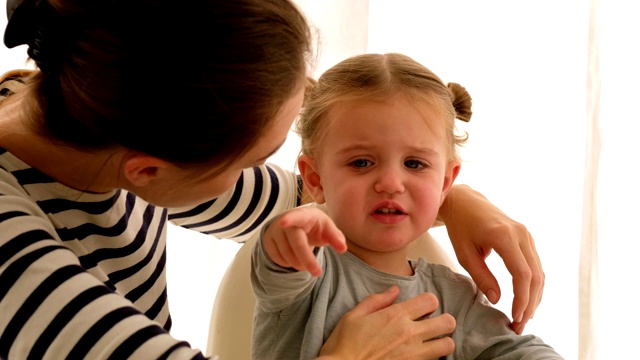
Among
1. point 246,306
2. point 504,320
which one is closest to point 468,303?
point 504,320

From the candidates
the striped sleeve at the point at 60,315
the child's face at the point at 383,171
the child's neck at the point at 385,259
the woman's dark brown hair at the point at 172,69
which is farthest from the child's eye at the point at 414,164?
the striped sleeve at the point at 60,315

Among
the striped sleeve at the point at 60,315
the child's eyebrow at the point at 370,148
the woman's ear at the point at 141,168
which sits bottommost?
the striped sleeve at the point at 60,315

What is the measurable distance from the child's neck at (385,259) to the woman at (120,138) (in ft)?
0.21

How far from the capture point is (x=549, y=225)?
5.47ft

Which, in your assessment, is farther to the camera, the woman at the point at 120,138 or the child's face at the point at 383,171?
the child's face at the point at 383,171

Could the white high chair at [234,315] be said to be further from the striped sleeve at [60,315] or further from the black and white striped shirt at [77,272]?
the striped sleeve at [60,315]

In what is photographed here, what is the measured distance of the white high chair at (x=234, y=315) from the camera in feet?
3.55

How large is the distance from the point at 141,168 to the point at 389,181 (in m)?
0.27

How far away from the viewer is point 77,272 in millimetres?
737

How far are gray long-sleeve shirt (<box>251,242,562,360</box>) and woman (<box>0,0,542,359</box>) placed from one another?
35 mm

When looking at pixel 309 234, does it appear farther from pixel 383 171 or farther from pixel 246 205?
pixel 246 205

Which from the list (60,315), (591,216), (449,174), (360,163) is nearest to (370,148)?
(360,163)

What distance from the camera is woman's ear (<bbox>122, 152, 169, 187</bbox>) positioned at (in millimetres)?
777

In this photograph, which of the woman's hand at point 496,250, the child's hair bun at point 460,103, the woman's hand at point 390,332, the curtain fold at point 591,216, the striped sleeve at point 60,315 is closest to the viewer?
the striped sleeve at point 60,315
